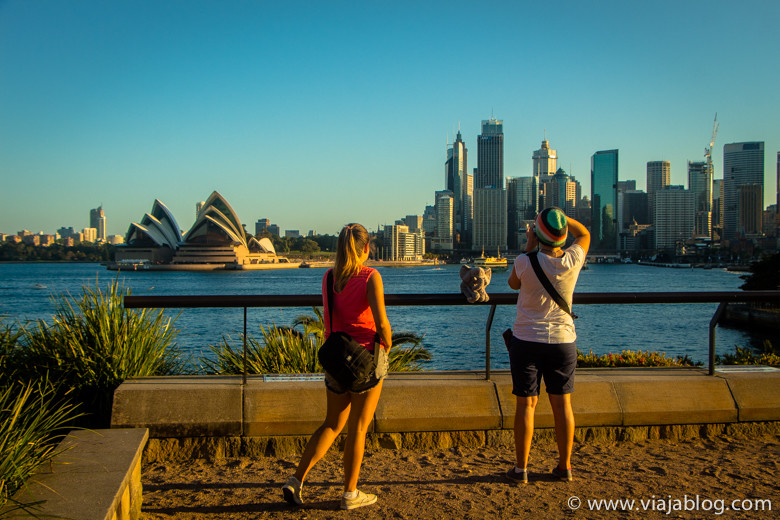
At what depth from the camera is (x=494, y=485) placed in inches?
154

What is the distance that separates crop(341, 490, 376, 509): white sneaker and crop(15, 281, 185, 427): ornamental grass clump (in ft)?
7.96

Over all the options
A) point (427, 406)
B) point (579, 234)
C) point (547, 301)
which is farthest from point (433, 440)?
point (579, 234)

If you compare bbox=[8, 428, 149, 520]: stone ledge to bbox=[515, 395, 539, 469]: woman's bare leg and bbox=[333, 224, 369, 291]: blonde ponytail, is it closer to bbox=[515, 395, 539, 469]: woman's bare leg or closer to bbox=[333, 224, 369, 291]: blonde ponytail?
bbox=[333, 224, 369, 291]: blonde ponytail

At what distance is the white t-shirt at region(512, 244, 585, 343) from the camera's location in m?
3.82

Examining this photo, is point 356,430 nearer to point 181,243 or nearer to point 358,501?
point 358,501

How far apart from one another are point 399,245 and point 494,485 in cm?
17945

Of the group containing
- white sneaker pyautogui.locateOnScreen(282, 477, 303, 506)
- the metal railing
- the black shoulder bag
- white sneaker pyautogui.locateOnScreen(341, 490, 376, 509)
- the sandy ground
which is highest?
the metal railing

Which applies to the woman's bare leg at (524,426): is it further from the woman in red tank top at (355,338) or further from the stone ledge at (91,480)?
the stone ledge at (91,480)

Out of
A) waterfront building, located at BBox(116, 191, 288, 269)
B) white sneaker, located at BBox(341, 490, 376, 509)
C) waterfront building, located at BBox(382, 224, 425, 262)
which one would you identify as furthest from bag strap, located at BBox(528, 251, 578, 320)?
waterfront building, located at BBox(382, 224, 425, 262)

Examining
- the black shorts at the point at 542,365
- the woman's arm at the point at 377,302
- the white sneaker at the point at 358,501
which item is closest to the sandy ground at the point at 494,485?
the white sneaker at the point at 358,501

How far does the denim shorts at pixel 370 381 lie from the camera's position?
3.45 metres

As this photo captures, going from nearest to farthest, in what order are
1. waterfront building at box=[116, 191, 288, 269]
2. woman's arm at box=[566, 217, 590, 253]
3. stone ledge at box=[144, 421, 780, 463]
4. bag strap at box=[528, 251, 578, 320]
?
bag strap at box=[528, 251, 578, 320] < woman's arm at box=[566, 217, 590, 253] < stone ledge at box=[144, 421, 780, 463] < waterfront building at box=[116, 191, 288, 269]

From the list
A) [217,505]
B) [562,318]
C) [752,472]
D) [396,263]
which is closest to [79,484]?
[217,505]

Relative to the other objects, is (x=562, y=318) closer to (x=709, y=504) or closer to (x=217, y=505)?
(x=709, y=504)
